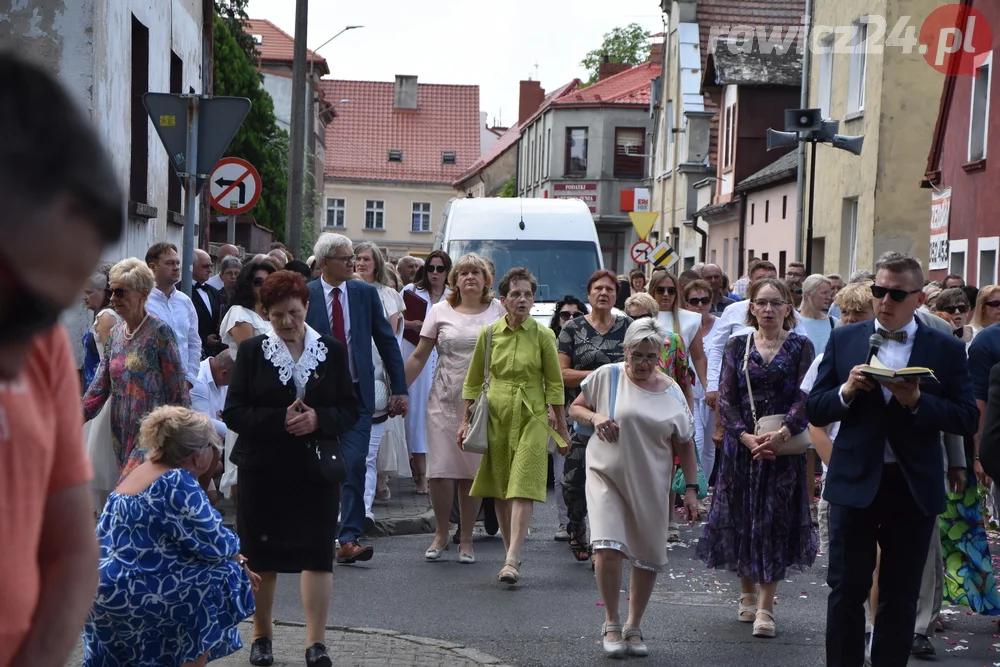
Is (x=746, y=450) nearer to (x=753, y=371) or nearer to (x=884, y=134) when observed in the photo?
(x=753, y=371)

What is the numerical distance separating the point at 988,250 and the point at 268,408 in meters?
16.4

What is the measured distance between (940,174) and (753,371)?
16.4 meters

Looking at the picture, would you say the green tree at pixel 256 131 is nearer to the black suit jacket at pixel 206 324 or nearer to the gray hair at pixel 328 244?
the black suit jacket at pixel 206 324

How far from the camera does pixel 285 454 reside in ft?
22.2

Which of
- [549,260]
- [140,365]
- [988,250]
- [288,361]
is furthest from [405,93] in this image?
[288,361]

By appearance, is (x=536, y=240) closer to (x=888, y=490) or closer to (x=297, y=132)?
(x=297, y=132)

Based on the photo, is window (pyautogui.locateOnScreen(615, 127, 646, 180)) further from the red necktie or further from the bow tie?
the bow tie

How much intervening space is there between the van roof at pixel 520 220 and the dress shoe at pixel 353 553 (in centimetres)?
871

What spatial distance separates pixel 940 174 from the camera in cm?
2345

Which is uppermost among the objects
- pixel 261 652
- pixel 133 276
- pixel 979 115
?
pixel 979 115

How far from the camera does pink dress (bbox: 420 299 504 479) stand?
1036cm

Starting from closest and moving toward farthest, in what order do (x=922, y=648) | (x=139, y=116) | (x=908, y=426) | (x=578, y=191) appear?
(x=908, y=426)
(x=922, y=648)
(x=139, y=116)
(x=578, y=191)

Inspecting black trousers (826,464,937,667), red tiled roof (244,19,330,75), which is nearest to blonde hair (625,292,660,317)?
black trousers (826,464,937,667)

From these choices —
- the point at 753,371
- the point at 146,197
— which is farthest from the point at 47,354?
the point at 146,197
